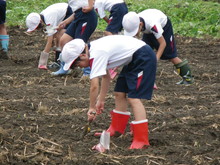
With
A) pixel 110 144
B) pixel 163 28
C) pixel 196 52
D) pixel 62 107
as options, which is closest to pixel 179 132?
pixel 110 144

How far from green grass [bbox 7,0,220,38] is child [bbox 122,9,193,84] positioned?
4.64 m

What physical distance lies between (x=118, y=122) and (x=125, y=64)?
1.94 ft

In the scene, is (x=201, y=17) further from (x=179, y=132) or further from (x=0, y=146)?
(x=0, y=146)

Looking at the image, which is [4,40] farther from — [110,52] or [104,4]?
[110,52]

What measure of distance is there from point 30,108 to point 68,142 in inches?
51.4

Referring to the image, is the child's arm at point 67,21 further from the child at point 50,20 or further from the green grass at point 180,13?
the green grass at point 180,13

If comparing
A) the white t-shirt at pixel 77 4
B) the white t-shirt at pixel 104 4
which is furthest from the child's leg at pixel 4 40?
the white t-shirt at pixel 77 4

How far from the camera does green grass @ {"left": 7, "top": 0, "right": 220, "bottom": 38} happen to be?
508 inches

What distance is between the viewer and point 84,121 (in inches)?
224

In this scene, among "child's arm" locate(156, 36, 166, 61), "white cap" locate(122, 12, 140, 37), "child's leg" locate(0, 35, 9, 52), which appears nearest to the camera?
"white cap" locate(122, 12, 140, 37)

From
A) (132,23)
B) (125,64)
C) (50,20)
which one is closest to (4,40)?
(50,20)

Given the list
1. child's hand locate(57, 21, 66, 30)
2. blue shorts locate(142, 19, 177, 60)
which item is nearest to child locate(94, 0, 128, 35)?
child's hand locate(57, 21, 66, 30)

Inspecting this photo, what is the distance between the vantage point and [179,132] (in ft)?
17.6

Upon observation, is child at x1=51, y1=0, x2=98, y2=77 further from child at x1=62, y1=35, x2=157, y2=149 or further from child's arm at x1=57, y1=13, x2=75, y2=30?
child at x1=62, y1=35, x2=157, y2=149
